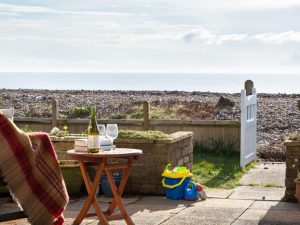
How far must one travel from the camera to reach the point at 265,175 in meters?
Result: 10.6

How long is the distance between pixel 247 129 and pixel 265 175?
4.21 ft

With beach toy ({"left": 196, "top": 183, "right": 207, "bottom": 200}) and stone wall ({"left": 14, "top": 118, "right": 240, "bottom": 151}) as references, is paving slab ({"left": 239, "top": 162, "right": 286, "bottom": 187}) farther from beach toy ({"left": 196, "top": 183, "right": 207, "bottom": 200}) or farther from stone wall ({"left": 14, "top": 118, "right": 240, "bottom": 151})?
beach toy ({"left": 196, "top": 183, "right": 207, "bottom": 200})

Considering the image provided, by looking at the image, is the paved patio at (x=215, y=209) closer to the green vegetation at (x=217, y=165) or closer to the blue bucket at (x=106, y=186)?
the blue bucket at (x=106, y=186)

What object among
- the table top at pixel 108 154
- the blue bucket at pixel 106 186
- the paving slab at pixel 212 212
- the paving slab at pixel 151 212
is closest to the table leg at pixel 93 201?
the table top at pixel 108 154

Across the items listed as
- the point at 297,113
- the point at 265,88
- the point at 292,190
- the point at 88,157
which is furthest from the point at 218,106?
the point at 265,88

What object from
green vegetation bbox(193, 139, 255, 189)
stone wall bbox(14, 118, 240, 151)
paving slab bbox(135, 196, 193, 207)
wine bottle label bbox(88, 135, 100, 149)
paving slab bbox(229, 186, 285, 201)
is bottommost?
Result: paving slab bbox(135, 196, 193, 207)

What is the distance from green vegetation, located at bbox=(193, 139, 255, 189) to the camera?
391 inches

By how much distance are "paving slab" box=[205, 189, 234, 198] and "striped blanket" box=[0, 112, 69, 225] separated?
290 centimetres

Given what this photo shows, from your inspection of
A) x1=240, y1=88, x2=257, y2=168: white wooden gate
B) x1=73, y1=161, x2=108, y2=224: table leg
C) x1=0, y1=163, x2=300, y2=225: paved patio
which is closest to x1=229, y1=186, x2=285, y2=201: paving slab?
x1=0, y1=163, x2=300, y2=225: paved patio

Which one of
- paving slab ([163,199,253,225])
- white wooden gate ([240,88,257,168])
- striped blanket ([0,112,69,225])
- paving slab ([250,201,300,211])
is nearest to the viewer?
striped blanket ([0,112,69,225])

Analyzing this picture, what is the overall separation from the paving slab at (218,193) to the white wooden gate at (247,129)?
2198 millimetres

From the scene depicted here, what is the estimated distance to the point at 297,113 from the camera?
66.6ft

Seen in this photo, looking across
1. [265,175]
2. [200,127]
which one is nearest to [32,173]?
[265,175]

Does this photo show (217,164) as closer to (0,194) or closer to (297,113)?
(0,194)
